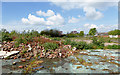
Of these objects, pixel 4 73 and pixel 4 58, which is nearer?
pixel 4 73

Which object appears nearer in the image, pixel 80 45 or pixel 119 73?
pixel 119 73

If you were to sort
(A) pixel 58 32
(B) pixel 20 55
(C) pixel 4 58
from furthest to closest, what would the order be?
(A) pixel 58 32, (B) pixel 20 55, (C) pixel 4 58

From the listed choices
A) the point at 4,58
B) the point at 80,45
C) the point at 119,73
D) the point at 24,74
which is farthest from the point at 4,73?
the point at 80,45

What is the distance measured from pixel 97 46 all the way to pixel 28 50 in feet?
15.2

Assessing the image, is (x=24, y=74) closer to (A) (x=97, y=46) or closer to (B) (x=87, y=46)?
(B) (x=87, y=46)

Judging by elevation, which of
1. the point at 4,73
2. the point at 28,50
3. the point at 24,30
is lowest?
the point at 4,73

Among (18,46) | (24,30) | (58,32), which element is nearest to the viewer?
(18,46)

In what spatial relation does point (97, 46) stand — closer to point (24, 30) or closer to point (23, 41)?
point (23, 41)

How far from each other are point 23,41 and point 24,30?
2.15 m

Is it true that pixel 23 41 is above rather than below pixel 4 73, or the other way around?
above

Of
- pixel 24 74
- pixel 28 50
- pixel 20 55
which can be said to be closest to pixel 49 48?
pixel 28 50

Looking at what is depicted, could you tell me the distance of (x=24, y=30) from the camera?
7383mm

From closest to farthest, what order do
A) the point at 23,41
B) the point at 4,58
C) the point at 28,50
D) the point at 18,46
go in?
the point at 4,58
the point at 28,50
the point at 18,46
the point at 23,41

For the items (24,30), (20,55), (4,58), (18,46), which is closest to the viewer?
(4,58)
